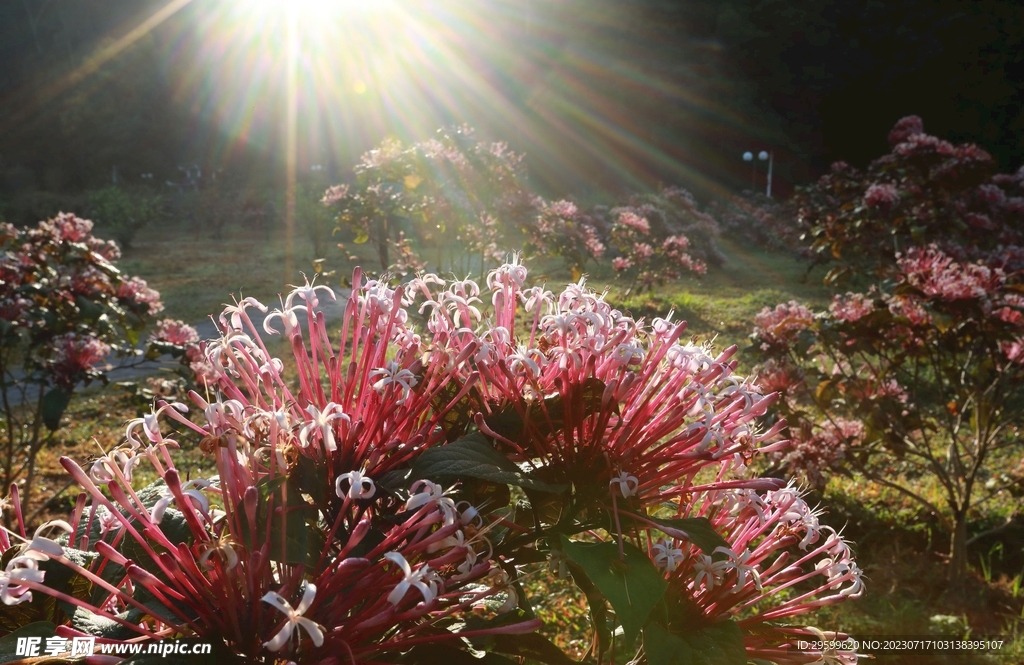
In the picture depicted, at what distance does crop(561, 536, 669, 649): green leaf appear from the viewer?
55 cm

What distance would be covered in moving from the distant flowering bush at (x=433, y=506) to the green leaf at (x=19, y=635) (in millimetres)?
21

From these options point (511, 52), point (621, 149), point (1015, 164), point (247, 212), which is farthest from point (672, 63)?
point (247, 212)

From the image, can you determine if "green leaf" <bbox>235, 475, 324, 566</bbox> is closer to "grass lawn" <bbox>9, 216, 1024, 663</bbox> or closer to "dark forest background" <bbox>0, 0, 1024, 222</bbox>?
"grass lawn" <bbox>9, 216, 1024, 663</bbox>

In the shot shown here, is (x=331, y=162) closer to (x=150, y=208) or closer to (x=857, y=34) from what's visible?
(x=150, y=208)

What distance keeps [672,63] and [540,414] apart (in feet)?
90.3

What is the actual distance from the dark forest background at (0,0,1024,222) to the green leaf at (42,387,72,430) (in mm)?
18126

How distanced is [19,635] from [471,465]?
0.38 m

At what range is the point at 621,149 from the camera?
25156 mm

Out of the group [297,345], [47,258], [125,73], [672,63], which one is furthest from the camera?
[672,63]

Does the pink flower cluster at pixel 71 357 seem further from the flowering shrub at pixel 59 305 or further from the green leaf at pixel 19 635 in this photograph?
the green leaf at pixel 19 635

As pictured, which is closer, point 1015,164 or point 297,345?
point 297,345

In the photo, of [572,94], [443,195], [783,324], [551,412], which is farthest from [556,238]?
[572,94]

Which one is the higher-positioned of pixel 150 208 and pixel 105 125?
pixel 105 125

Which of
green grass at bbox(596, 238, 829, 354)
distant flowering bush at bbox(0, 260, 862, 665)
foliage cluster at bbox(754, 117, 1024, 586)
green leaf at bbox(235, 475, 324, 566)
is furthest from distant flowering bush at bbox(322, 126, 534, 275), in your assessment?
green leaf at bbox(235, 475, 324, 566)
